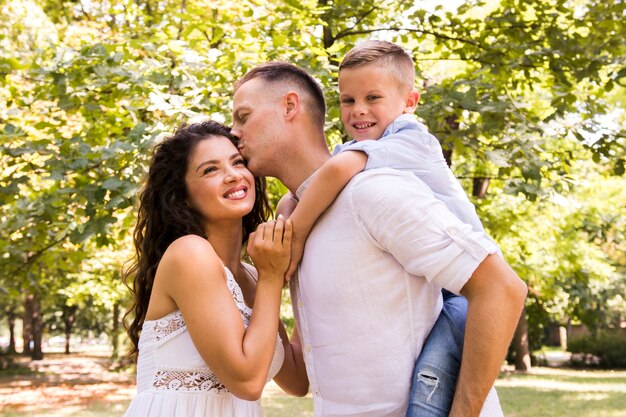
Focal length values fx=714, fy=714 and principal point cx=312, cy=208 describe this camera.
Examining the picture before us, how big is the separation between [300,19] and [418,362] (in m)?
5.53

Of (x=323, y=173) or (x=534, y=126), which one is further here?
(x=534, y=126)

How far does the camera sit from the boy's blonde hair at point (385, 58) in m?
3.24

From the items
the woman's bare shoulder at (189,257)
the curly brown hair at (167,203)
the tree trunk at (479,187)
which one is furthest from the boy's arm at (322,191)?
the tree trunk at (479,187)

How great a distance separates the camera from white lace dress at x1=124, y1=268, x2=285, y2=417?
108 inches

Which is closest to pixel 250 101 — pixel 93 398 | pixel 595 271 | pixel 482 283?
pixel 482 283

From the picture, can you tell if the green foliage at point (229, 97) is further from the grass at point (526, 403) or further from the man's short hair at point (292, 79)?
the grass at point (526, 403)

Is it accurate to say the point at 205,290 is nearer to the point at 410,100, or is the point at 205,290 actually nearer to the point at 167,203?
the point at 167,203

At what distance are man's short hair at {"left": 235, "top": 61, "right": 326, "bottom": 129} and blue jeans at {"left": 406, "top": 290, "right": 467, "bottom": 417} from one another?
1114 mm

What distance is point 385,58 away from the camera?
328 cm

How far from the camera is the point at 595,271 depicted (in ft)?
65.4

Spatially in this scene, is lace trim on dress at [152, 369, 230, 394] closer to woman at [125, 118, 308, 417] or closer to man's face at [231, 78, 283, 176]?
woman at [125, 118, 308, 417]

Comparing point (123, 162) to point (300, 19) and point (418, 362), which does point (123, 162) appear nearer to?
point (300, 19)

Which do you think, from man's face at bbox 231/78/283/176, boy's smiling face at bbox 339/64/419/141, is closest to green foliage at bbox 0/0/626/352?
boy's smiling face at bbox 339/64/419/141

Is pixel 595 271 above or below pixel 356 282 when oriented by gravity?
below
